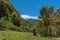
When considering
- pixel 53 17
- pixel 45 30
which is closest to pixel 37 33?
pixel 45 30

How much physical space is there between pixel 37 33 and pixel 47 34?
1.76 m

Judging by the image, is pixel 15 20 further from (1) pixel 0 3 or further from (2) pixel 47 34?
(2) pixel 47 34

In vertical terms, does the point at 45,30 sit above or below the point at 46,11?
below

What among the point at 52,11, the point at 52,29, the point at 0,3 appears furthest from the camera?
the point at 0,3

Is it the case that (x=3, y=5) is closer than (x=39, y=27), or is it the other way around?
(x=39, y=27)

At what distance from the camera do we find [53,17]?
37312 millimetres

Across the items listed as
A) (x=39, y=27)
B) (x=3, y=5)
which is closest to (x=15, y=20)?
(x=3, y=5)

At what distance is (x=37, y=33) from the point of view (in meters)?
37.9

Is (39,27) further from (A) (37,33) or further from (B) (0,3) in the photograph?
(B) (0,3)

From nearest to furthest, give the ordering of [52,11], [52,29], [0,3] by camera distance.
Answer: [52,29] < [52,11] < [0,3]

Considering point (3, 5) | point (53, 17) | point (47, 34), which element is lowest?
point (47, 34)

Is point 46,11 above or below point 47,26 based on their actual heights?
above

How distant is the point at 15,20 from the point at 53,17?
902 inches

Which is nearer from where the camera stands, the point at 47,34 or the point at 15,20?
the point at 47,34
